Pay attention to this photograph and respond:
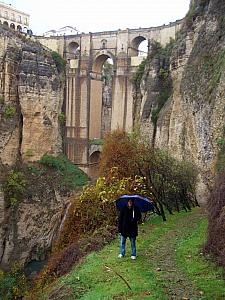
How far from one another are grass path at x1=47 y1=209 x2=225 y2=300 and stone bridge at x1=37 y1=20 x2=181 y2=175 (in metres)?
30.6

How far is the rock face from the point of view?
2897 centimetres

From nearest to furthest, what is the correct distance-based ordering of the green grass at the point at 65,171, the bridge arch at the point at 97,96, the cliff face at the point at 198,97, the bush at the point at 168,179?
1. the bush at the point at 168,179
2. the cliff face at the point at 198,97
3. the green grass at the point at 65,171
4. the bridge arch at the point at 97,96

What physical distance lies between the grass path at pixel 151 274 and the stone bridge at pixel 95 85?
3060cm

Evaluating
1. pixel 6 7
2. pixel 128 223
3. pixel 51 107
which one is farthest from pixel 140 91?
pixel 6 7

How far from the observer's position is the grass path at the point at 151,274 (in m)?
8.49

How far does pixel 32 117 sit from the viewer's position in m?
31.3

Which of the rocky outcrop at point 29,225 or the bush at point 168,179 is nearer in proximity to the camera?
the bush at point 168,179

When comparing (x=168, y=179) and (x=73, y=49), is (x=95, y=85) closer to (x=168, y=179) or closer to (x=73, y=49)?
(x=73, y=49)

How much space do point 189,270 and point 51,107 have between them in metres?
23.8

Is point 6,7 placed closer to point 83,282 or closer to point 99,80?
point 99,80

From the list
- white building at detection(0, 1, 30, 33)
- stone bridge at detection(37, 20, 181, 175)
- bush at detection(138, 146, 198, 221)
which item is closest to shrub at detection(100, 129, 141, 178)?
bush at detection(138, 146, 198, 221)

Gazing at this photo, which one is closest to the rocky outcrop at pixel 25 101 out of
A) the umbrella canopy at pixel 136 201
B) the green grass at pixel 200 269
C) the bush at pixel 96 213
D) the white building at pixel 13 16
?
the bush at pixel 96 213

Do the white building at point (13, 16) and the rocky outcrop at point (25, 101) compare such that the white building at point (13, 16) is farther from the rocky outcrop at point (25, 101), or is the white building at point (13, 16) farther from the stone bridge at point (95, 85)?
the rocky outcrop at point (25, 101)

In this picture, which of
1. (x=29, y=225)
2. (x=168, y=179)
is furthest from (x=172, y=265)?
(x=29, y=225)
